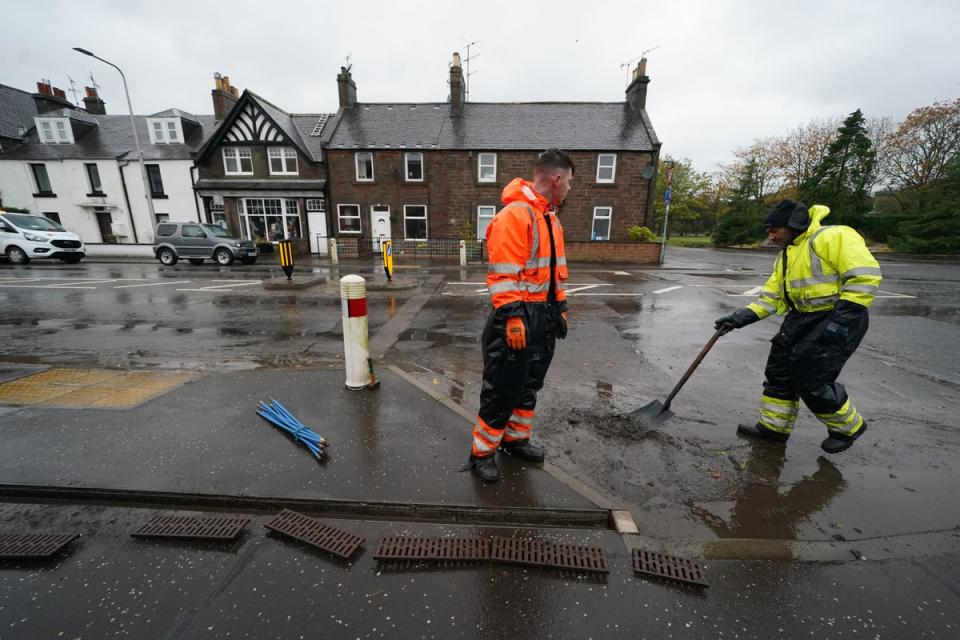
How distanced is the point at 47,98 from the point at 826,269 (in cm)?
3834

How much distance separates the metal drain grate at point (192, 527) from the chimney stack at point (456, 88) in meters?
24.8

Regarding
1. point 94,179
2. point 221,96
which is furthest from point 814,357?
point 94,179

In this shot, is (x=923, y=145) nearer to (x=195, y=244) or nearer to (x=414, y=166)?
(x=414, y=166)

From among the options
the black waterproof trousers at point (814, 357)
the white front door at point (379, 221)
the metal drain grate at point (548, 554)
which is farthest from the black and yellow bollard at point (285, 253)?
the black waterproof trousers at point (814, 357)

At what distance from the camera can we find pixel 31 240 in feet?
52.2

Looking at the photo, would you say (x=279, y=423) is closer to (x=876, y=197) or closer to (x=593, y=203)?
(x=593, y=203)

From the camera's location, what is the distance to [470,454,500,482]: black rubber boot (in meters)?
2.70

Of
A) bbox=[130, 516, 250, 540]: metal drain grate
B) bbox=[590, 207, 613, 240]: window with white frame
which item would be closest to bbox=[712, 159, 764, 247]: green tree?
bbox=[590, 207, 613, 240]: window with white frame

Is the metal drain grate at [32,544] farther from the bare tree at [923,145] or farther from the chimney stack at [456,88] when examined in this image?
the bare tree at [923,145]

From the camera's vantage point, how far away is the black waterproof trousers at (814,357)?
2.96 m

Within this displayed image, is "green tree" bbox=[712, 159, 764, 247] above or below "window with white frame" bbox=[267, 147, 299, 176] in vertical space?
below

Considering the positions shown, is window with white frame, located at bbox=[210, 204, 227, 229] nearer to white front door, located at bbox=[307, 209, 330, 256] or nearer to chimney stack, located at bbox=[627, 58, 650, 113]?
white front door, located at bbox=[307, 209, 330, 256]

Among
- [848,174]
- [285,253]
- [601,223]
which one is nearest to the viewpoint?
[285,253]

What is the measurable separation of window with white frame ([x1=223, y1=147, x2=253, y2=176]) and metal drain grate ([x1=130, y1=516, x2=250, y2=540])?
82.0 ft
